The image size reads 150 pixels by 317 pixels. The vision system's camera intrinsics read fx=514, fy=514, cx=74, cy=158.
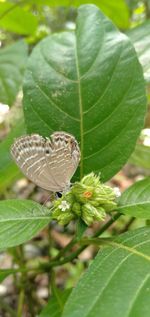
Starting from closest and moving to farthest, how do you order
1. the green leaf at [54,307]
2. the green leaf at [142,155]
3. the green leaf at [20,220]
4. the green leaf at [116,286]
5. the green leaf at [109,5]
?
the green leaf at [116,286] < the green leaf at [20,220] < the green leaf at [54,307] < the green leaf at [142,155] < the green leaf at [109,5]

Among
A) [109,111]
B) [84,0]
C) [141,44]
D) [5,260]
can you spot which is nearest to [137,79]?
[109,111]

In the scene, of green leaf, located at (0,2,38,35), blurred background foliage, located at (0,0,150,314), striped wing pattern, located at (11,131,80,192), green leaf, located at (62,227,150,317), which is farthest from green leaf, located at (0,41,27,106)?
green leaf, located at (62,227,150,317)

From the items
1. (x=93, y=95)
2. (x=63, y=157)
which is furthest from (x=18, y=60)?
(x=63, y=157)

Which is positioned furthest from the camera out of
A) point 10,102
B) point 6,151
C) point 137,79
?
point 10,102

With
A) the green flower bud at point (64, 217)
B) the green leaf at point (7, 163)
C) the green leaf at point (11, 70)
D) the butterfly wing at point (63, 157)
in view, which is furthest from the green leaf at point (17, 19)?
the green flower bud at point (64, 217)

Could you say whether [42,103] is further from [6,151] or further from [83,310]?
[83,310]

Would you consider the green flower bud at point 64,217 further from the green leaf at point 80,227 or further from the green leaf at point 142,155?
the green leaf at point 142,155

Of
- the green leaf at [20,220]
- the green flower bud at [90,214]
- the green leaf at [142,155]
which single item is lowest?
the green leaf at [142,155]

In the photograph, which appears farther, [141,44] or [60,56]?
[141,44]
